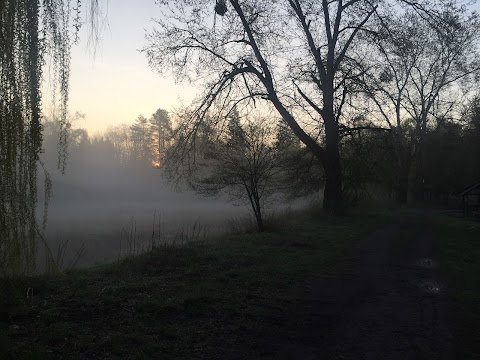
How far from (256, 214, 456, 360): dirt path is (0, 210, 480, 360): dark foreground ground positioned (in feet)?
0.06

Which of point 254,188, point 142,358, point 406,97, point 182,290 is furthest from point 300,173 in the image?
point 406,97

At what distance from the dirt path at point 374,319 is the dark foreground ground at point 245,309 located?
2cm

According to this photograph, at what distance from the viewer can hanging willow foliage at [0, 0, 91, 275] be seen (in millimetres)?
4496

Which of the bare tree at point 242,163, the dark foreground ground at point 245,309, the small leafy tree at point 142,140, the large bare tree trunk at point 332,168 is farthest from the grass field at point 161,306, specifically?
the small leafy tree at point 142,140

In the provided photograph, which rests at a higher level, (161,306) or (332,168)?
(332,168)

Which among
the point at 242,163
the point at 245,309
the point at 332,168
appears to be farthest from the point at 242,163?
the point at 245,309

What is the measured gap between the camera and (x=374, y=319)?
6082 millimetres

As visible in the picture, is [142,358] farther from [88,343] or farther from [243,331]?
[243,331]

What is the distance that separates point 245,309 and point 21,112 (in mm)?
4215

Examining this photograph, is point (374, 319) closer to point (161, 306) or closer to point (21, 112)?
point (161, 306)

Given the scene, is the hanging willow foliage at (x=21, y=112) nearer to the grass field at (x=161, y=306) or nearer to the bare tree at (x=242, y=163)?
the grass field at (x=161, y=306)

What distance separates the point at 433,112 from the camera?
144ft

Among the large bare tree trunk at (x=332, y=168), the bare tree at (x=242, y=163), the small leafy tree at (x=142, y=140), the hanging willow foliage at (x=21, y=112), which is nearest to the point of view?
the hanging willow foliage at (x=21, y=112)

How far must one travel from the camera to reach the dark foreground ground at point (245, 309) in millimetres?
4723
